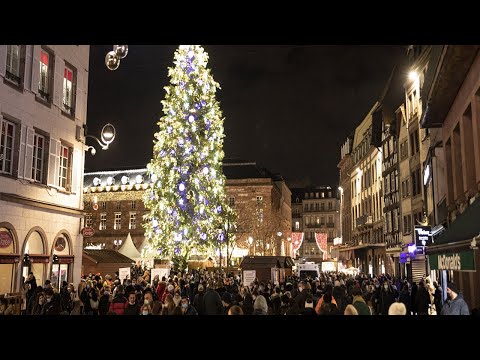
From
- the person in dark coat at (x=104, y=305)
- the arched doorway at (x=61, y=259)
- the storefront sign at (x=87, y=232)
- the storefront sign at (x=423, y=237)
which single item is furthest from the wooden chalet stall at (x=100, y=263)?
the storefront sign at (x=423, y=237)

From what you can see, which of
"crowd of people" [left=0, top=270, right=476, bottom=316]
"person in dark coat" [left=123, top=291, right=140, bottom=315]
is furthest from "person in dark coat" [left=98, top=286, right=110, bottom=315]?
"person in dark coat" [left=123, top=291, right=140, bottom=315]

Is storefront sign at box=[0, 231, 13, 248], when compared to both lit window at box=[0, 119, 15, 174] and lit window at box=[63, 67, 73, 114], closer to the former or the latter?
lit window at box=[0, 119, 15, 174]

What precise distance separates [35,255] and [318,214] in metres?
118

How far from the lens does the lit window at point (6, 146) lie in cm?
2025

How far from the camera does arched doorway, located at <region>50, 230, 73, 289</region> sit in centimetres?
2448

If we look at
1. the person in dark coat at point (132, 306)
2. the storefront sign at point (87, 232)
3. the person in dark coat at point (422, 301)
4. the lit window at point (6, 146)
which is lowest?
the person in dark coat at point (422, 301)

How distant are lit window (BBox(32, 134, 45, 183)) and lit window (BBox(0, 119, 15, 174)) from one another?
5.89 feet

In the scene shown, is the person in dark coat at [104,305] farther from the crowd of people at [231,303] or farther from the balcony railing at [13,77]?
the balcony railing at [13,77]

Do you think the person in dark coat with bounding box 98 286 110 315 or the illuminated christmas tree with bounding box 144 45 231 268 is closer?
the person in dark coat with bounding box 98 286 110 315

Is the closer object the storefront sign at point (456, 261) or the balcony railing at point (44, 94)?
the storefront sign at point (456, 261)

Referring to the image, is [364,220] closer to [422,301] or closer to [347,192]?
[347,192]

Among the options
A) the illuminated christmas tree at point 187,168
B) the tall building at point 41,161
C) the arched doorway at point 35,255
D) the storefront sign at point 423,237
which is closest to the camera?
the tall building at point 41,161
